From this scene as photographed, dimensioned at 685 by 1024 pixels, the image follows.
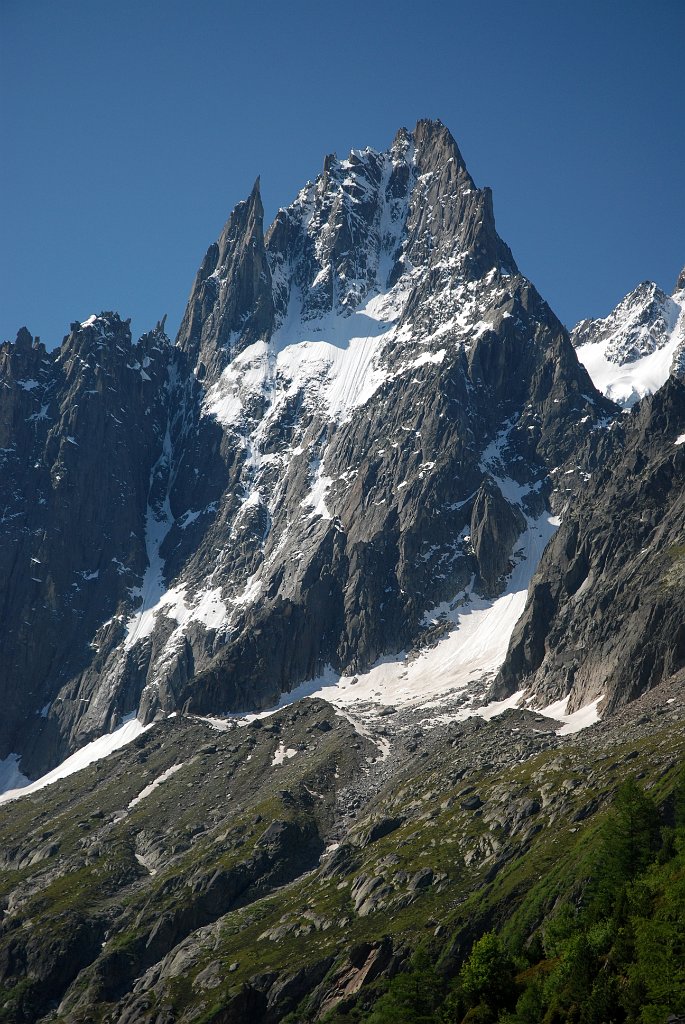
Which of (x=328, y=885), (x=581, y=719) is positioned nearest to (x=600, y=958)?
(x=328, y=885)

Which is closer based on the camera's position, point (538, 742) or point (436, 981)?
point (436, 981)

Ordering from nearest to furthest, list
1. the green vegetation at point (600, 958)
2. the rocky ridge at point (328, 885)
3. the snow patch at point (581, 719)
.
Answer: the green vegetation at point (600, 958)
the rocky ridge at point (328, 885)
the snow patch at point (581, 719)

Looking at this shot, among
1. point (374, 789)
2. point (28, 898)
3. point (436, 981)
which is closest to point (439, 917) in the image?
point (436, 981)

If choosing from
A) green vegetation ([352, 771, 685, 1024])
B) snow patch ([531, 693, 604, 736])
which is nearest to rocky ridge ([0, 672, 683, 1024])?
snow patch ([531, 693, 604, 736])

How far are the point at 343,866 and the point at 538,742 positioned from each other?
40.1 meters

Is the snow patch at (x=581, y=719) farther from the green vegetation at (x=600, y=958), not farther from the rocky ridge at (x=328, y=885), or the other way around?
the green vegetation at (x=600, y=958)

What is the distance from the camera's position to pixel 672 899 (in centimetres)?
8319

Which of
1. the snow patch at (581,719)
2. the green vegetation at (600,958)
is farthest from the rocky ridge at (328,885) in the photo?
the green vegetation at (600,958)

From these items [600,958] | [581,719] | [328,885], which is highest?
[581,719]

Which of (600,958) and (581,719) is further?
(581,719)

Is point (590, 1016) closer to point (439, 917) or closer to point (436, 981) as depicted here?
point (436, 981)

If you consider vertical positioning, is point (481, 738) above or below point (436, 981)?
above

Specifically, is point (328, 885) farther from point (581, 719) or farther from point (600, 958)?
point (600, 958)

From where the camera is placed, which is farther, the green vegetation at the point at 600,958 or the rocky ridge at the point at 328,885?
the rocky ridge at the point at 328,885
